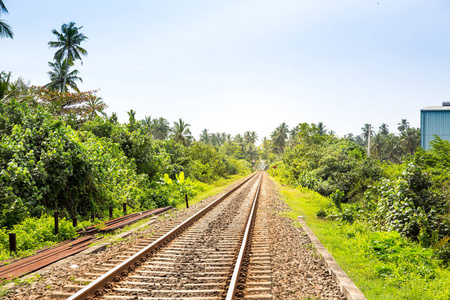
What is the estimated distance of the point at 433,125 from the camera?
32.6 metres

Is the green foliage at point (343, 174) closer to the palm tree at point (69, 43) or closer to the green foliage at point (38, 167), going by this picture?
the green foliage at point (38, 167)

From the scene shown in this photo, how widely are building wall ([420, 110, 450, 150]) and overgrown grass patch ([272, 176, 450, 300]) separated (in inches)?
1193

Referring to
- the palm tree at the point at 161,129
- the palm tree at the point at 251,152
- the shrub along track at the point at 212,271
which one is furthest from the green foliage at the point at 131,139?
the palm tree at the point at 251,152

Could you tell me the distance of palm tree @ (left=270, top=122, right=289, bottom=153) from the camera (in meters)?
97.1

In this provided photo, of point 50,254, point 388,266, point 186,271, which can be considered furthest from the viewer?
point 50,254

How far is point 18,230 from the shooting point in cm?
753

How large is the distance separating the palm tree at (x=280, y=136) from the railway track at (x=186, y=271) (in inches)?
3555

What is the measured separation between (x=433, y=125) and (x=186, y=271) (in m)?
36.8

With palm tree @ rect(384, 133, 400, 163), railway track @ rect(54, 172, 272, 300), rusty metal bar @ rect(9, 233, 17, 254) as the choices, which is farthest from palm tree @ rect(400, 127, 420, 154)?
rusty metal bar @ rect(9, 233, 17, 254)

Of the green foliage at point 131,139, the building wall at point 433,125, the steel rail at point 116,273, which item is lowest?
the steel rail at point 116,273

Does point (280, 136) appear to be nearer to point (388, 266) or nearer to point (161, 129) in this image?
point (161, 129)

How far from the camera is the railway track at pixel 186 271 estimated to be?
14.8 feet

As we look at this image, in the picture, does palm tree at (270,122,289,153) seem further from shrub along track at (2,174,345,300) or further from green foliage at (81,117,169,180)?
shrub along track at (2,174,345,300)

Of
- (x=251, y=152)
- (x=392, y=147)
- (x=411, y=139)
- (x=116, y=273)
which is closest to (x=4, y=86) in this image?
(x=116, y=273)
